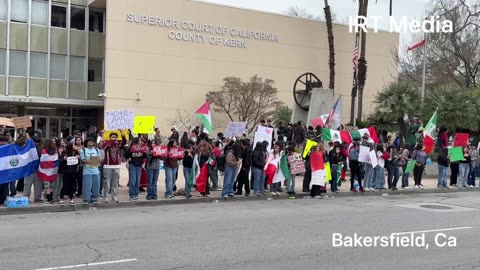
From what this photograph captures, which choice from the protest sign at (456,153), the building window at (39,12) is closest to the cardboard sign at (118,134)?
the protest sign at (456,153)

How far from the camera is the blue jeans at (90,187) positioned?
1247 cm

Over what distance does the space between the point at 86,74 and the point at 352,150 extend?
74.3ft

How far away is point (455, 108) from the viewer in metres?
25.5

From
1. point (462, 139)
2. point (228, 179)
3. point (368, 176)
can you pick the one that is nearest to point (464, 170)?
point (462, 139)

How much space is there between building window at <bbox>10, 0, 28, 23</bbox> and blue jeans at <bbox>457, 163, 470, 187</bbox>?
2652 cm

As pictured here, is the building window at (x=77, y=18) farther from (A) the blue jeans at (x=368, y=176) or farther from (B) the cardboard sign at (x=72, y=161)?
(B) the cardboard sign at (x=72, y=161)

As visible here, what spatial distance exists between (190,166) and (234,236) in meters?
5.57

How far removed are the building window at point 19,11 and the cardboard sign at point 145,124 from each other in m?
21.1

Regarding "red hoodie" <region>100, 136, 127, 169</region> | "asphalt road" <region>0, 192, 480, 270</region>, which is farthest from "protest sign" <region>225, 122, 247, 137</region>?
"red hoodie" <region>100, 136, 127, 169</region>

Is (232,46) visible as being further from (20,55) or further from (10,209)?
(10,209)

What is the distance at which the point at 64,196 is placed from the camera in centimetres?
1329

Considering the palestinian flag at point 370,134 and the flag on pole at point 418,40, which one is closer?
the palestinian flag at point 370,134

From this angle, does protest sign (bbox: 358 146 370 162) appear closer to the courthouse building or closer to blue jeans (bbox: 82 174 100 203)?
blue jeans (bbox: 82 174 100 203)

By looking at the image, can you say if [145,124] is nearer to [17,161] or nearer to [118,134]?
[118,134]
